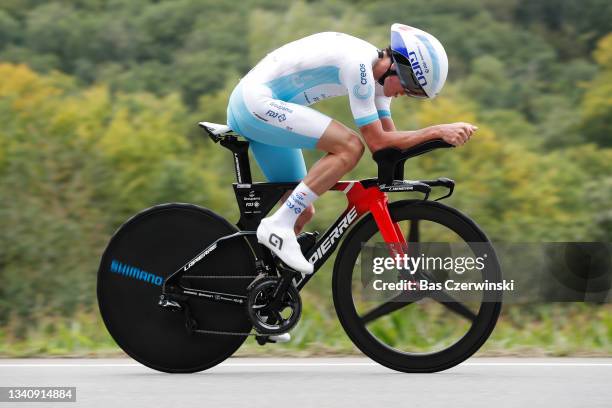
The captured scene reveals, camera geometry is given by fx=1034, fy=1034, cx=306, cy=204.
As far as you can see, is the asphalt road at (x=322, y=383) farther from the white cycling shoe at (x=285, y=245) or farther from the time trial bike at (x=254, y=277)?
the white cycling shoe at (x=285, y=245)

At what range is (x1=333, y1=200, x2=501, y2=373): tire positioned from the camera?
5.45 m

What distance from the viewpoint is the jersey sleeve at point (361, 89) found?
17.1 ft

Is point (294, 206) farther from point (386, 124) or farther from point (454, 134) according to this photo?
point (454, 134)

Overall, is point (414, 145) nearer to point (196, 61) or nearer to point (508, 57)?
point (196, 61)

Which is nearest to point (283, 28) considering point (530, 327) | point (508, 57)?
point (508, 57)

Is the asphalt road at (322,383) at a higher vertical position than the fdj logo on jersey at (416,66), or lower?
lower

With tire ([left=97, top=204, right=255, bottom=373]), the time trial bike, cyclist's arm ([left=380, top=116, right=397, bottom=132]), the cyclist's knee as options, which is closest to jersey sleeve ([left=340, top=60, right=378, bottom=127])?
the cyclist's knee

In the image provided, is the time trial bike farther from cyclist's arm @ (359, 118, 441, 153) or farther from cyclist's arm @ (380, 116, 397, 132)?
cyclist's arm @ (380, 116, 397, 132)

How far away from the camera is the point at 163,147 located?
2073 inches

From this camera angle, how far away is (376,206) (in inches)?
218

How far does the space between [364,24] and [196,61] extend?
1431 centimetres

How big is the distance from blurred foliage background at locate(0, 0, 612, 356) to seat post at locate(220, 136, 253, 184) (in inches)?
59.7

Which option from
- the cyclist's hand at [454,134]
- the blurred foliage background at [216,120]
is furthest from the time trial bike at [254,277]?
the blurred foliage background at [216,120]

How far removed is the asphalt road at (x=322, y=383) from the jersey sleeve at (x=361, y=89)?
136 centimetres
